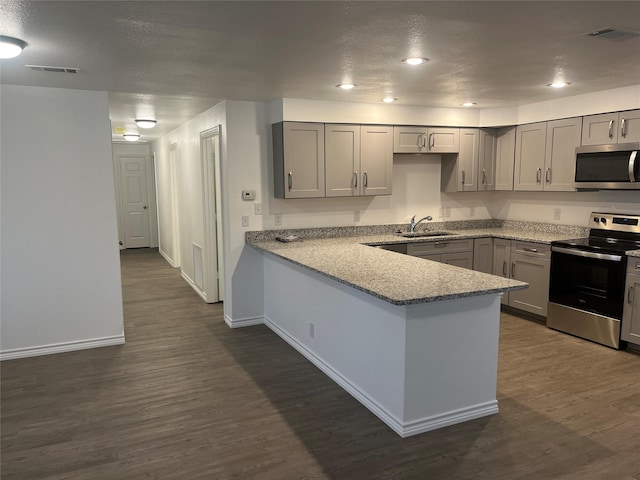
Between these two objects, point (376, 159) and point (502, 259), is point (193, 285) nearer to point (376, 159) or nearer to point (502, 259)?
point (376, 159)

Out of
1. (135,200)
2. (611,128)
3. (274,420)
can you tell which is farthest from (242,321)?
(135,200)

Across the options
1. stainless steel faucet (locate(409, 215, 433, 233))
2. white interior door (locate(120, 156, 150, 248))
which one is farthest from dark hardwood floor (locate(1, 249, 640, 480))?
white interior door (locate(120, 156, 150, 248))

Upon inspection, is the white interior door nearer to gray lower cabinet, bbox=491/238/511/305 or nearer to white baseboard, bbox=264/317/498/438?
gray lower cabinet, bbox=491/238/511/305

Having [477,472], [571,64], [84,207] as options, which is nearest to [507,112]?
[571,64]

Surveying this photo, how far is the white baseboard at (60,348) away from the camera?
405cm

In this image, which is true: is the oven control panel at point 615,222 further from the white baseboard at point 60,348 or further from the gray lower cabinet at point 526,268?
the white baseboard at point 60,348

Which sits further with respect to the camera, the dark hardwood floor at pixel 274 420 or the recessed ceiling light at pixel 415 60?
the recessed ceiling light at pixel 415 60

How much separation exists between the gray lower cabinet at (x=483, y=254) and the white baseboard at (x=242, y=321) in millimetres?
2446

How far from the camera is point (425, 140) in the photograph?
5234mm

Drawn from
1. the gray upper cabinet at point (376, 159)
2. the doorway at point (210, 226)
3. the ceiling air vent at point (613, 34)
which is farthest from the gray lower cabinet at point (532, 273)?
the doorway at point (210, 226)

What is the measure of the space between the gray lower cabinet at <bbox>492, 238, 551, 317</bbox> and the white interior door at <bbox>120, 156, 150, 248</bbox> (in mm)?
7676

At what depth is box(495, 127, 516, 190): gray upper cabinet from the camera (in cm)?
544

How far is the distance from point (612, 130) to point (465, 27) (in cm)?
279

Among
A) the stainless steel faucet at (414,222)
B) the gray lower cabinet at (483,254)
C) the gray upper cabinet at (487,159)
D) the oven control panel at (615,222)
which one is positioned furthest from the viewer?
the gray upper cabinet at (487,159)
